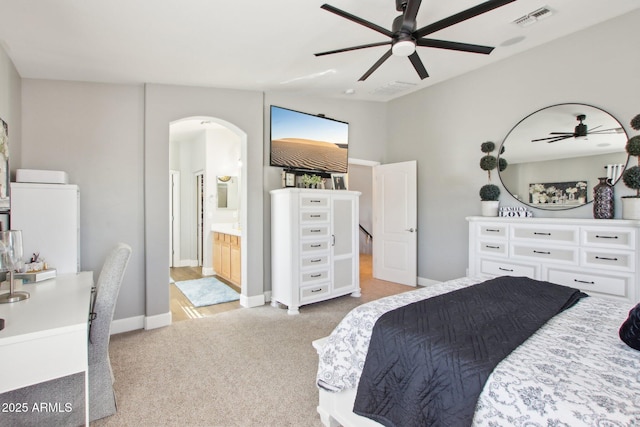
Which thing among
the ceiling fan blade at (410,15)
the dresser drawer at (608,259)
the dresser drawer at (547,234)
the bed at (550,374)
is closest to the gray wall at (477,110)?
the dresser drawer at (547,234)

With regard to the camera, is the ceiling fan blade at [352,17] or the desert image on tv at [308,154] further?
the desert image on tv at [308,154]

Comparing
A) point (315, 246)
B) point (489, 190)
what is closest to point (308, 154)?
point (315, 246)

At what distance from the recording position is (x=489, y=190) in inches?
146

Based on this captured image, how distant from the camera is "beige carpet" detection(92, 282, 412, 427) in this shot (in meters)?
1.88

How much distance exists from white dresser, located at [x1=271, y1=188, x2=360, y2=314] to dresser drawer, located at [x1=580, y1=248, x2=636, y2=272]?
2.41m

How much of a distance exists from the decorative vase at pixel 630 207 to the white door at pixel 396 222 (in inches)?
90.1

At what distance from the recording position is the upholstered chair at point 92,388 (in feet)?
5.52

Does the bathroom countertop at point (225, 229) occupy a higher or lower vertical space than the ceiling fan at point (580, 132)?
lower

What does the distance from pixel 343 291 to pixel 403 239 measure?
1357 millimetres

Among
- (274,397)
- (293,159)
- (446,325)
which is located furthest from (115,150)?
(446,325)

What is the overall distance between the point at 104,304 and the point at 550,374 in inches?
85.8

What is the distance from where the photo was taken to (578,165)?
10.5 ft

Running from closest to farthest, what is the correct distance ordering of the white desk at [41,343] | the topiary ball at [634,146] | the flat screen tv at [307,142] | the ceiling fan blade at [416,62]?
the white desk at [41,343] → the ceiling fan blade at [416,62] → the topiary ball at [634,146] → the flat screen tv at [307,142]

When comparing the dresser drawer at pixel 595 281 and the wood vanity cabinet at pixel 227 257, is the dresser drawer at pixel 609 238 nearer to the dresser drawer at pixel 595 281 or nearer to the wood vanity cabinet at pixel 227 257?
the dresser drawer at pixel 595 281
